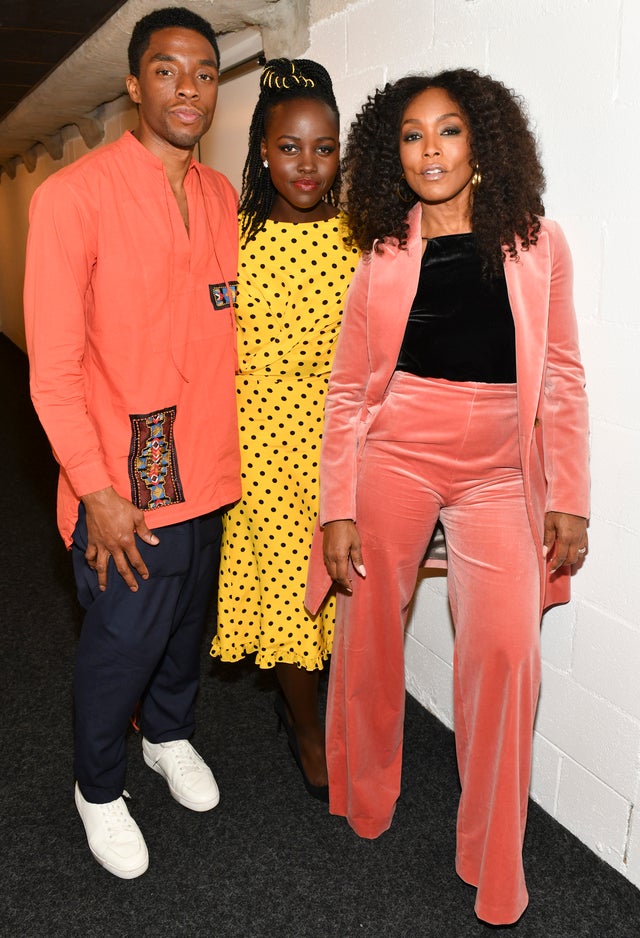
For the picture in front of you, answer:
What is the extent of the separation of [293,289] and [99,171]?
49 cm

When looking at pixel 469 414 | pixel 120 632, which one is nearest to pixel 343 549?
pixel 469 414

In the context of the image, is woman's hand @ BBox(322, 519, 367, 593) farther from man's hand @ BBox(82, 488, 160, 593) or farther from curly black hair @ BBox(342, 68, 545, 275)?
curly black hair @ BBox(342, 68, 545, 275)

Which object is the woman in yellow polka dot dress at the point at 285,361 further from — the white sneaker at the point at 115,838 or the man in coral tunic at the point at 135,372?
the white sneaker at the point at 115,838

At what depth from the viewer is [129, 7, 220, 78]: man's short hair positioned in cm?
174

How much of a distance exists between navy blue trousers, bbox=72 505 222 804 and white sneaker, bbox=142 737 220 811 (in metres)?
0.19

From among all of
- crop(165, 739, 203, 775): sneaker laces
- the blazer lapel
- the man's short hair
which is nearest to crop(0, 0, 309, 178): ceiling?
the man's short hair

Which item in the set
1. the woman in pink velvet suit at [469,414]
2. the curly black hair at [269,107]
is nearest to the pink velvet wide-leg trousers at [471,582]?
A: the woman in pink velvet suit at [469,414]

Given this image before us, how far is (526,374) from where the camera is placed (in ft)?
5.26

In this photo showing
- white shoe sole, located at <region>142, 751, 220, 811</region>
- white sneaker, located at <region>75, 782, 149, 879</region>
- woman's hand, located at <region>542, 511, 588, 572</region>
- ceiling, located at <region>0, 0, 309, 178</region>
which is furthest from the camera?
ceiling, located at <region>0, 0, 309, 178</region>

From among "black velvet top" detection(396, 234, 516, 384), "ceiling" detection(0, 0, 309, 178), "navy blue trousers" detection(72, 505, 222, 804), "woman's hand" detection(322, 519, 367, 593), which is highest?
"ceiling" detection(0, 0, 309, 178)

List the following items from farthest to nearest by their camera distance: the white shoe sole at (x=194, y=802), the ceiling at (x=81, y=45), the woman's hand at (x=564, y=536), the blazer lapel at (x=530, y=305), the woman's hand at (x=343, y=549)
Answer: the ceiling at (x=81, y=45)
the white shoe sole at (x=194, y=802)
the woman's hand at (x=343, y=549)
the woman's hand at (x=564, y=536)
the blazer lapel at (x=530, y=305)

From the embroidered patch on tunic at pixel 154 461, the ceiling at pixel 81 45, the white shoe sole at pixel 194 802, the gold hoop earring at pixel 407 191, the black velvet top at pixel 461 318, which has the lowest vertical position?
the white shoe sole at pixel 194 802

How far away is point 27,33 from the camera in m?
3.98

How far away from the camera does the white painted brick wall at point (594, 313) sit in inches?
63.4
